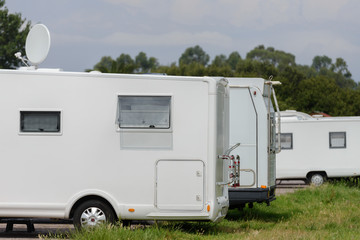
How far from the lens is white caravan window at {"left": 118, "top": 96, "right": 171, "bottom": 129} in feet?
40.1

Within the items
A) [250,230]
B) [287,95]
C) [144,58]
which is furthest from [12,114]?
[144,58]

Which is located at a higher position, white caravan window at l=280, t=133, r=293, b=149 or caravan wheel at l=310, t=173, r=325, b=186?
white caravan window at l=280, t=133, r=293, b=149

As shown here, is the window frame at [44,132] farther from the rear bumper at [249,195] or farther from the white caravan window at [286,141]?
the white caravan window at [286,141]

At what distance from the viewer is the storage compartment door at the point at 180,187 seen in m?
12.1

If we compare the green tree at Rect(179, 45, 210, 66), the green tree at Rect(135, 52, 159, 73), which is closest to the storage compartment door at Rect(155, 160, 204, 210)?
the green tree at Rect(135, 52, 159, 73)

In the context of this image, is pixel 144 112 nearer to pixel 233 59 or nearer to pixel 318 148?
pixel 318 148

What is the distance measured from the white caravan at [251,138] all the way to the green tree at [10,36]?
45.4 m

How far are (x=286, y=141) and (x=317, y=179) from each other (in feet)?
5.53

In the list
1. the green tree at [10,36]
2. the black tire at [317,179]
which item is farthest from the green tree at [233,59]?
the black tire at [317,179]

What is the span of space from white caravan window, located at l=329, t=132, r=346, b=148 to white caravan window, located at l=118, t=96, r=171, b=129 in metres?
14.3

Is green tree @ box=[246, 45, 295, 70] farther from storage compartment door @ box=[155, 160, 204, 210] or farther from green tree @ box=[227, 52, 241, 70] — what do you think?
storage compartment door @ box=[155, 160, 204, 210]

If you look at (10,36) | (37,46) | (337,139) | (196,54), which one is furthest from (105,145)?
(196,54)

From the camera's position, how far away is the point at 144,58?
522 feet

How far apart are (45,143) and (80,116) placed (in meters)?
0.73
